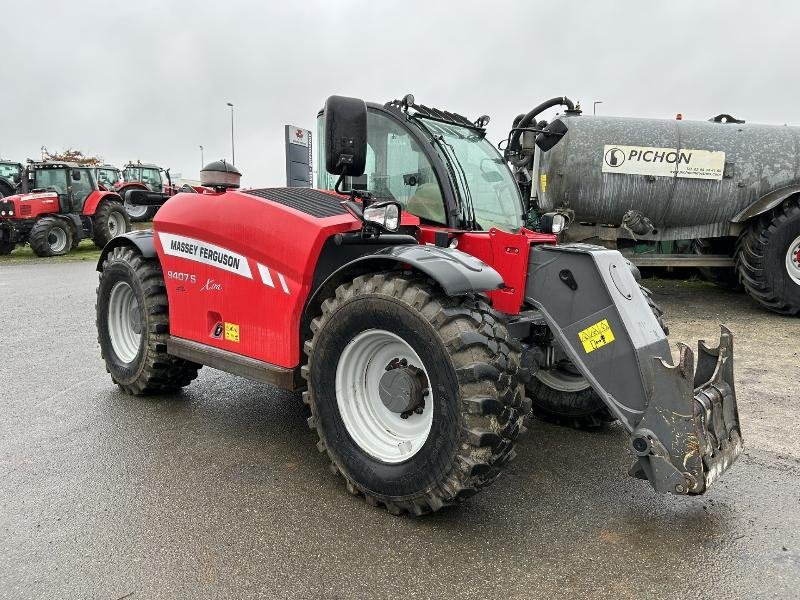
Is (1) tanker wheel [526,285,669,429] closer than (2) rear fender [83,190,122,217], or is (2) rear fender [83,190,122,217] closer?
(1) tanker wheel [526,285,669,429]

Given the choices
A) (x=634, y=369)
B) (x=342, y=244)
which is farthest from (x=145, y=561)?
(x=634, y=369)

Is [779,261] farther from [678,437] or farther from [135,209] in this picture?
[135,209]

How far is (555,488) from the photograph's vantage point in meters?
3.15

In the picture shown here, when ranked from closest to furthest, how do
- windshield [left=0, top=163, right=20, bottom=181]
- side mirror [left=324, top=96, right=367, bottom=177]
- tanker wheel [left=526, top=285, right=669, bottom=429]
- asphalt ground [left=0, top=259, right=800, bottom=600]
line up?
1. asphalt ground [left=0, top=259, right=800, bottom=600]
2. side mirror [left=324, top=96, right=367, bottom=177]
3. tanker wheel [left=526, top=285, right=669, bottom=429]
4. windshield [left=0, top=163, right=20, bottom=181]

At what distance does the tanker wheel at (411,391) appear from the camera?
100 inches

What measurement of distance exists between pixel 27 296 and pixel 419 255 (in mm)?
9352

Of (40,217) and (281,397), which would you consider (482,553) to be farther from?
(40,217)

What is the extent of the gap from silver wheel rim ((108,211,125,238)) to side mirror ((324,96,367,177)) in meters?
16.7

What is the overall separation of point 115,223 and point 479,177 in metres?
16.9

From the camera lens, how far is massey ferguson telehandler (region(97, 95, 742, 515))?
8.44 ft

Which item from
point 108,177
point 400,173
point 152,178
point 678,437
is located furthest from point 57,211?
point 678,437

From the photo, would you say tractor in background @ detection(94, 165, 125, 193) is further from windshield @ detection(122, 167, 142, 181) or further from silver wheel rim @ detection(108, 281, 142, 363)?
silver wheel rim @ detection(108, 281, 142, 363)

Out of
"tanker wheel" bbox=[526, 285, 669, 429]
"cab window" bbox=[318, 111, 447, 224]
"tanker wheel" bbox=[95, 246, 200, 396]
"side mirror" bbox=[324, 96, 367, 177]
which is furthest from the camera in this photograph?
"tanker wheel" bbox=[95, 246, 200, 396]

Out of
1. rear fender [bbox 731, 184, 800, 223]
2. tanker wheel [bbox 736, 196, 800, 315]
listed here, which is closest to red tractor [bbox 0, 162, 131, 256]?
rear fender [bbox 731, 184, 800, 223]
